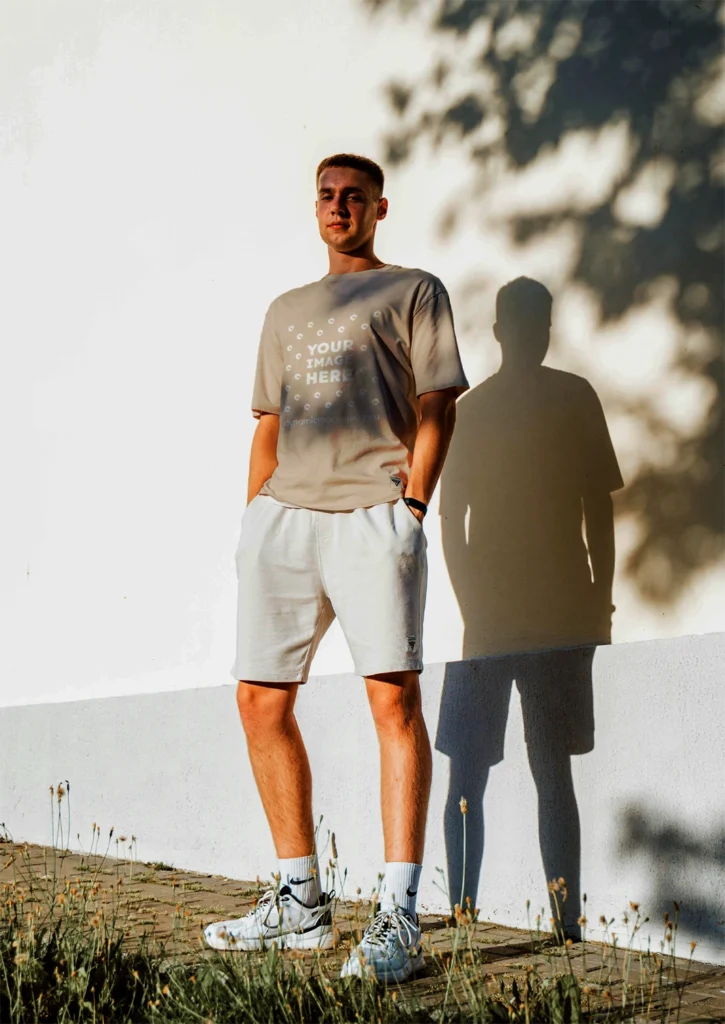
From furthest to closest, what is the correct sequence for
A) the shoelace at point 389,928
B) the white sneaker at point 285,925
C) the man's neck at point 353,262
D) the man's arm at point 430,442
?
the man's neck at point 353,262 < the man's arm at point 430,442 < the white sneaker at point 285,925 < the shoelace at point 389,928

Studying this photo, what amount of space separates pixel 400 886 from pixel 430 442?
49.4 inches

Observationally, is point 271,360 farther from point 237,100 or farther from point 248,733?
point 237,100

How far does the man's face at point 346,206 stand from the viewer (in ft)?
13.3

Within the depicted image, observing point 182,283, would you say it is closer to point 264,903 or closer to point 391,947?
point 264,903

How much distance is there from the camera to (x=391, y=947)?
3279mm

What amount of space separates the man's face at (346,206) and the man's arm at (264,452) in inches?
24.0

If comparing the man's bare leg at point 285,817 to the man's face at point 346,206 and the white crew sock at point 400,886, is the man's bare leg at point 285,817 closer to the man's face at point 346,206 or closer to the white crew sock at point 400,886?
the white crew sock at point 400,886

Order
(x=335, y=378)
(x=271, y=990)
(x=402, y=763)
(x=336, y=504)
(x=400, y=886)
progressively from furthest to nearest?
(x=335, y=378) < (x=336, y=504) < (x=402, y=763) < (x=400, y=886) < (x=271, y=990)

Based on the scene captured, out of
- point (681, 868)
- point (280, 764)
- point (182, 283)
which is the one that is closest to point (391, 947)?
point (280, 764)

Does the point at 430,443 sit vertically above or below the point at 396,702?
above

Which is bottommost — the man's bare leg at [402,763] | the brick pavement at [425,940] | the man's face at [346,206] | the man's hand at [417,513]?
the brick pavement at [425,940]

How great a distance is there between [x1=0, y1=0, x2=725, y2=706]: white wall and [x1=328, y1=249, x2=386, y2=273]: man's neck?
697mm

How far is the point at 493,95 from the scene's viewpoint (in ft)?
15.6

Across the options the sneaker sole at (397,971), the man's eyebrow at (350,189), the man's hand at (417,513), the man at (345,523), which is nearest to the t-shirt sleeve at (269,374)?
the man at (345,523)
